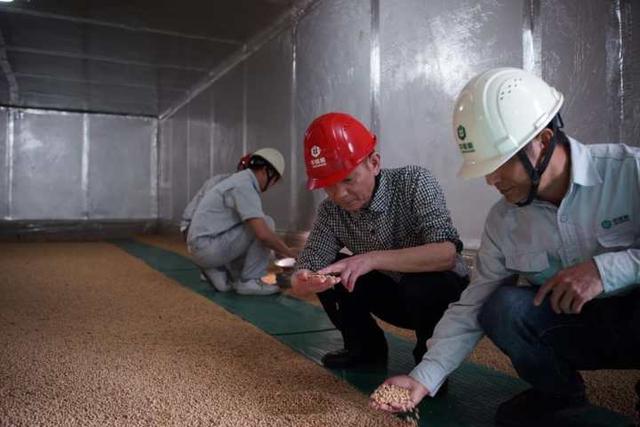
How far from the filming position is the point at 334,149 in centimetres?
168

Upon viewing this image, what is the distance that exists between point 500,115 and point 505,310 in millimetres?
463

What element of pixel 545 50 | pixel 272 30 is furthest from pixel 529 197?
pixel 272 30

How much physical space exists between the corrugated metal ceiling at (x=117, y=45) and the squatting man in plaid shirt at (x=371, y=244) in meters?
3.49

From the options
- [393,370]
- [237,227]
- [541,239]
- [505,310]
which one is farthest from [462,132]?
[237,227]

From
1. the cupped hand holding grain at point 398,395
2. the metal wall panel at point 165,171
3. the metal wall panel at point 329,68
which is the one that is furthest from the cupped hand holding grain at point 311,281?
the metal wall panel at point 165,171

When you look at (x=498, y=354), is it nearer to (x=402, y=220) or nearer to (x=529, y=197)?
(x=402, y=220)

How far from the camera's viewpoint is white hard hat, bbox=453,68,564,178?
4.02ft

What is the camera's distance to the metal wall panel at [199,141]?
7320 mm

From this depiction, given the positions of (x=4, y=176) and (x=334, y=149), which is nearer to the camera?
(x=334, y=149)

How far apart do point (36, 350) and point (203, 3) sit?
360 cm

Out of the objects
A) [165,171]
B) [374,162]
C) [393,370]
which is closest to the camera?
[374,162]

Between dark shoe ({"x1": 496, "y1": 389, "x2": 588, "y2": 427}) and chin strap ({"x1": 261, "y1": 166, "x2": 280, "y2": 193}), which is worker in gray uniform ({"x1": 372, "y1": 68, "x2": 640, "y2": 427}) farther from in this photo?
chin strap ({"x1": 261, "y1": 166, "x2": 280, "y2": 193})

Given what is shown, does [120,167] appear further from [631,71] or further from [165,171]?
[631,71]

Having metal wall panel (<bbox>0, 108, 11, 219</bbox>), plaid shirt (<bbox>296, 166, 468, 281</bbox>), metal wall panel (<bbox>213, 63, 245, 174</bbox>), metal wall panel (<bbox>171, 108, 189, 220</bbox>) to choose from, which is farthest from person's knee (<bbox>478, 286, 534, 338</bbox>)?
metal wall panel (<bbox>0, 108, 11, 219</bbox>)
